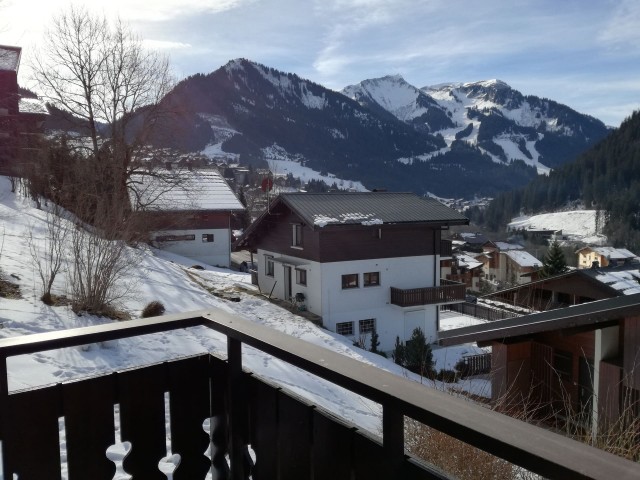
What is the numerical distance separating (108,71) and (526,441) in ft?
63.4

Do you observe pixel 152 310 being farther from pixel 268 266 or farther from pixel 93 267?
pixel 268 266

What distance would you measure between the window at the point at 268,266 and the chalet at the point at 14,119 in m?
9.31

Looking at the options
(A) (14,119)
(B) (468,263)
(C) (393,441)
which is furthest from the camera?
(B) (468,263)

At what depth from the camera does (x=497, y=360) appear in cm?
758

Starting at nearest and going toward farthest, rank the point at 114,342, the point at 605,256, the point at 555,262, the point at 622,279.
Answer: the point at 114,342 < the point at 622,279 < the point at 555,262 < the point at 605,256

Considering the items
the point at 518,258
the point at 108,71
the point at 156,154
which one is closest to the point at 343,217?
the point at 156,154

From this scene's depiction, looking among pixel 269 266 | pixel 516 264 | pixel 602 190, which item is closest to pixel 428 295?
pixel 269 266

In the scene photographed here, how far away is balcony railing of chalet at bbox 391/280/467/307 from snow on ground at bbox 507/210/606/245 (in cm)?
6976

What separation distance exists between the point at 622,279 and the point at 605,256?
42259mm

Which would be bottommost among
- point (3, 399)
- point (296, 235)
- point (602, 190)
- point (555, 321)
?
point (555, 321)

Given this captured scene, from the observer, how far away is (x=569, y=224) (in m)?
97.0

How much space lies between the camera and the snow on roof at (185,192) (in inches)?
812

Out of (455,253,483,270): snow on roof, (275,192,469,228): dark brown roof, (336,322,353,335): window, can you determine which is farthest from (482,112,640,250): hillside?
(336,322,353,335): window

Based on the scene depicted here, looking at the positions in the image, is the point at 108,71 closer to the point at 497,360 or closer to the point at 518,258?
the point at 497,360
